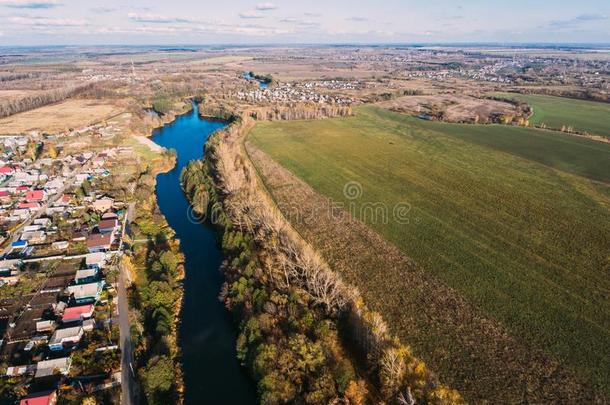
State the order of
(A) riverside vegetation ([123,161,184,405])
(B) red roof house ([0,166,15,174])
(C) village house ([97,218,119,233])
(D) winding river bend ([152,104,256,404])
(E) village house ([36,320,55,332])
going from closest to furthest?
(A) riverside vegetation ([123,161,184,405]) → (D) winding river bend ([152,104,256,404]) → (E) village house ([36,320,55,332]) → (C) village house ([97,218,119,233]) → (B) red roof house ([0,166,15,174])

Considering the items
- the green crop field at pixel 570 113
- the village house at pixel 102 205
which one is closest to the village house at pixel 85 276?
the village house at pixel 102 205

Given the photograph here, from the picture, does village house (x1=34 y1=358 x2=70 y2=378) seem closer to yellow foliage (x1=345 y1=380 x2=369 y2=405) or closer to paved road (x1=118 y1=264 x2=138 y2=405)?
paved road (x1=118 y1=264 x2=138 y2=405)

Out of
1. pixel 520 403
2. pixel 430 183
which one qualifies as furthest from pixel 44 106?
pixel 520 403

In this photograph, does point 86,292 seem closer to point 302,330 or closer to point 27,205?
point 302,330

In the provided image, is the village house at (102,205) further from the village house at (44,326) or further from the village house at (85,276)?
the village house at (44,326)

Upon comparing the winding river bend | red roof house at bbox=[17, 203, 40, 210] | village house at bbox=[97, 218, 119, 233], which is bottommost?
the winding river bend

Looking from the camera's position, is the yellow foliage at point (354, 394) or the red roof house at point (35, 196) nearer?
the yellow foliage at point (354, 394)

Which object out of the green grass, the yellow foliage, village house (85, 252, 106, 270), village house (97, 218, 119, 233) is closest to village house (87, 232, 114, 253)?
village house (97, 218, 119, 233)
